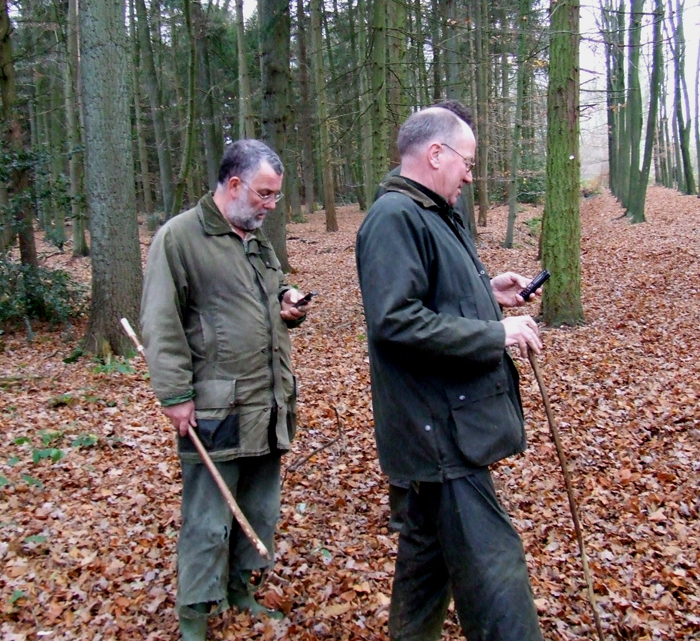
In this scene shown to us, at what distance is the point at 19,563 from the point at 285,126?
10501mm

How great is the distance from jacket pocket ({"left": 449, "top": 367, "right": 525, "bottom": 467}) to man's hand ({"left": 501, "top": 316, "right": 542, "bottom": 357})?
142mm

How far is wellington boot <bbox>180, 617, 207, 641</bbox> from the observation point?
3.19m

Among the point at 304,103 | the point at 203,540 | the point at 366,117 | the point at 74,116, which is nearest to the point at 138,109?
the point at 74,116

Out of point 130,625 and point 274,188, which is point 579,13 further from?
point 130,625

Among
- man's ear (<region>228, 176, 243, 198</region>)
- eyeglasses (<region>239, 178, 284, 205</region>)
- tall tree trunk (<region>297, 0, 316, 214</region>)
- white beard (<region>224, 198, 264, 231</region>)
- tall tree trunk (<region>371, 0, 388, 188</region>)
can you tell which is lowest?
white beard (<region>224, 198, 264, 231</region>)

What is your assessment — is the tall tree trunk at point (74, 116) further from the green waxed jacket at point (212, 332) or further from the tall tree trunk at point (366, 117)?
the green waxed jacket at point (212, 332)

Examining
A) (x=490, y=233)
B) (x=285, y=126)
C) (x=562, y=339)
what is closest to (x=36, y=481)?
(x=562, y=339)

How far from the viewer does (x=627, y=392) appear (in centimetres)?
660

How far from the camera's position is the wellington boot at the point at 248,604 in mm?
3494

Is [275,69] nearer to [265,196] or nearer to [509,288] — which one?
[265,196]

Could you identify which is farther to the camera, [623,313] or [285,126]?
[285,126]

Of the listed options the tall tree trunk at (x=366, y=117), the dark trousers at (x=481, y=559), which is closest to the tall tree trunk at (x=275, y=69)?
the tall tree trunk at (x=366, y=117)

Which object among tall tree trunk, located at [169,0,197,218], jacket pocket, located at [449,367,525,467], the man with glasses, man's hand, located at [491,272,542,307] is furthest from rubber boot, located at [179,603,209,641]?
tall tree trunk, located at [169,0,197,218]

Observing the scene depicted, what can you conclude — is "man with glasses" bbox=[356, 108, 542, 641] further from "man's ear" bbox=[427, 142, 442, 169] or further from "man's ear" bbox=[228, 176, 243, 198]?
"man's ear" bbox=[228, 176, 243, 198]
